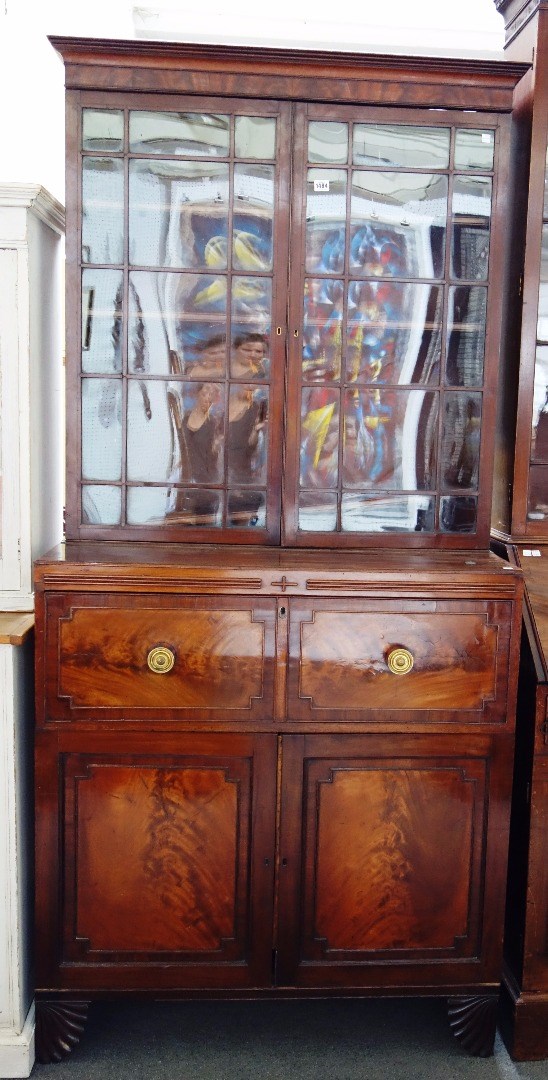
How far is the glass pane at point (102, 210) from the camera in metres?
1.99

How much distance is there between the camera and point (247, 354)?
6.75 feet

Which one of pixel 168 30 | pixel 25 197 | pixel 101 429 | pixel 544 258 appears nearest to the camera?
pixel 25 197

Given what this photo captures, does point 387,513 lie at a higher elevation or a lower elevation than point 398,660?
higher

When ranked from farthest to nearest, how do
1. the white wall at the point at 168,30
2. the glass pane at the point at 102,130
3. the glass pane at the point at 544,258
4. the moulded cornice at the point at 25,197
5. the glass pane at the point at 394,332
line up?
the white wall at the point at 168,30, the glass pane at the point at 544,258, the glass pane at the point at 394,332, the glass pane at the point at 102,130, the moulded cornice at the point at 25,197

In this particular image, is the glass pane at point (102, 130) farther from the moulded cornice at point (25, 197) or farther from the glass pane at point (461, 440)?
the glass pane at point (461, 440)

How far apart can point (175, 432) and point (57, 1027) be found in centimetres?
141

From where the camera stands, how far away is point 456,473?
7.01ft

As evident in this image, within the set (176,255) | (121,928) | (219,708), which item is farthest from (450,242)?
(121,928)

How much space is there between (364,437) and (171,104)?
910 mm

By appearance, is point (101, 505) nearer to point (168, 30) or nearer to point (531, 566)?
point (531, 566)

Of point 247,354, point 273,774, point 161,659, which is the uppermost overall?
point 247,354

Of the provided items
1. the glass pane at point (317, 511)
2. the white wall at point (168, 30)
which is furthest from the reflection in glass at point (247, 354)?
the white wall at point (168, 30)

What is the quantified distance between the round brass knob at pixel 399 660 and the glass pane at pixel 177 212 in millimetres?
1016

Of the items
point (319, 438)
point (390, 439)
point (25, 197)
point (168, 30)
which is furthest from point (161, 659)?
point (168, 30)
